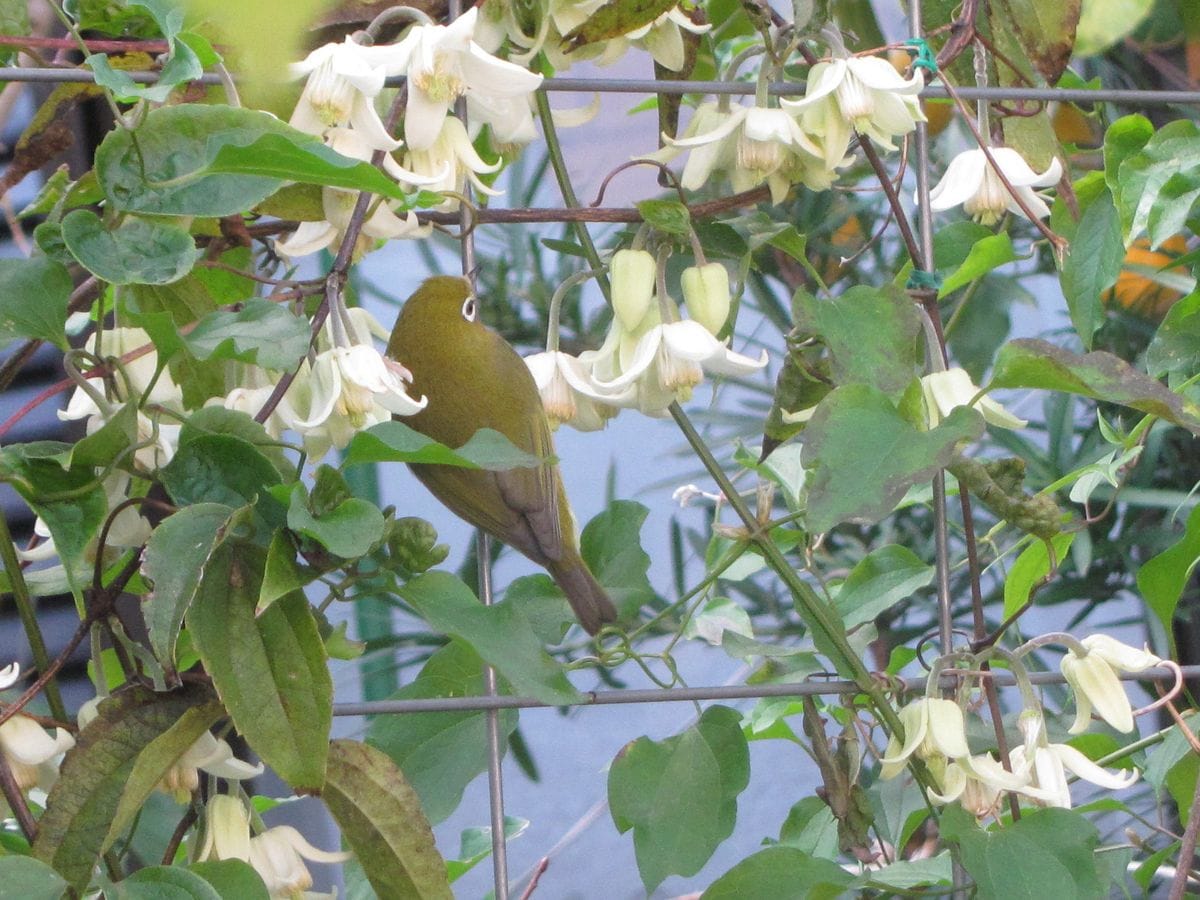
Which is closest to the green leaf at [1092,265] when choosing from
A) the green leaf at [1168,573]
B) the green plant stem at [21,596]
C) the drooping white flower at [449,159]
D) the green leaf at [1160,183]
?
the green leaf at [1160,183]

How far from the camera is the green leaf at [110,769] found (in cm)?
54

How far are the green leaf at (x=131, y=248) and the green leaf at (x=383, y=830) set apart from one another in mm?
226

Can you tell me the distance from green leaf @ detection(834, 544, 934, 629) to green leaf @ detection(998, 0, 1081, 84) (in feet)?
0.96

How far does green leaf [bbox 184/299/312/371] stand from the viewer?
1.77 feet

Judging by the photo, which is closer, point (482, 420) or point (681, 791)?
point (681, 791)

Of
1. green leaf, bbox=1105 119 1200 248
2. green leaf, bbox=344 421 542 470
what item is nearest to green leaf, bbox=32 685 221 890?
green leaf, bbox=344 421 542 470

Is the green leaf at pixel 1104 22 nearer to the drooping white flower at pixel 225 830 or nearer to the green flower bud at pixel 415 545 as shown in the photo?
the green flower bud at pixel 415 545

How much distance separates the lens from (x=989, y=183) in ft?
2.35

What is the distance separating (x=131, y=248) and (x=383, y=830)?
274 millimetres

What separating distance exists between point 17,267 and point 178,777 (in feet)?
0.76

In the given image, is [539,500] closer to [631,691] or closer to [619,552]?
[619,552]

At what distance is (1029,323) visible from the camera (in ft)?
7.74

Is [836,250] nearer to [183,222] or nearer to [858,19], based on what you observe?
[858,19]

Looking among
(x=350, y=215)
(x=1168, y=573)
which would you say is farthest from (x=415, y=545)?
(x=1168, y=573)
